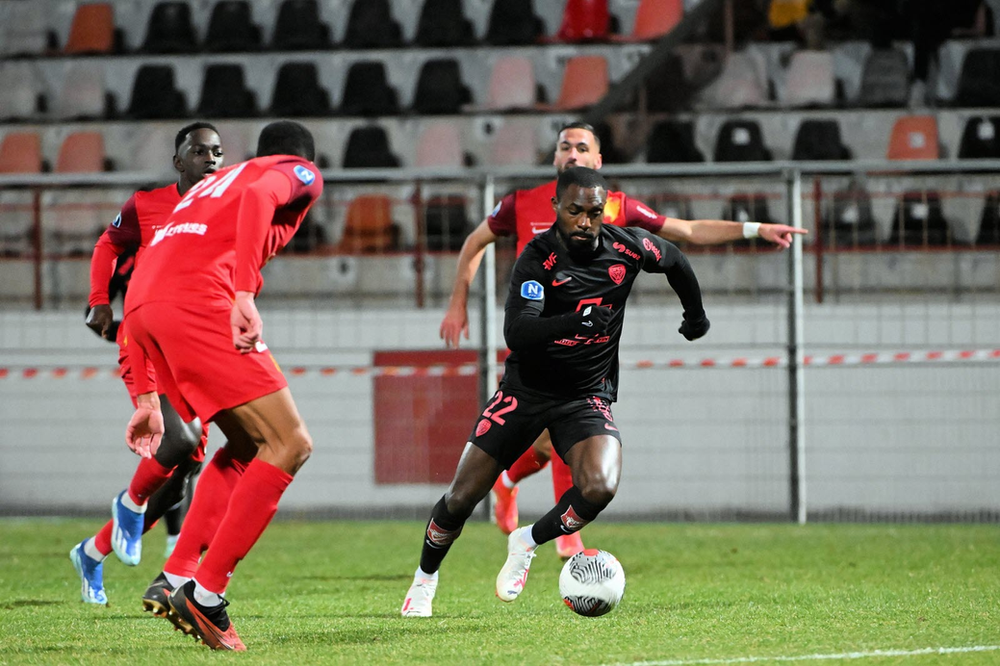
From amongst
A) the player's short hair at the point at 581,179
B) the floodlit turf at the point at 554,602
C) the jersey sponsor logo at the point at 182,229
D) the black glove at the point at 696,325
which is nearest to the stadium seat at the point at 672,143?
the floodlit turf at the point at 554,602

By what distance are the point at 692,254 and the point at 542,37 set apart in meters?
4.99

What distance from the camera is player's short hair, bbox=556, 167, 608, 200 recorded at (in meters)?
5.26

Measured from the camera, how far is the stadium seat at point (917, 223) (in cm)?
1052

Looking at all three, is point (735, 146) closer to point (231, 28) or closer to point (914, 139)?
point (914, 139)

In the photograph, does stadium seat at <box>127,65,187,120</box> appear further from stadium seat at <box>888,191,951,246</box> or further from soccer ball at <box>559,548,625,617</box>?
soccer ball at <box>559,548,625,617</box>

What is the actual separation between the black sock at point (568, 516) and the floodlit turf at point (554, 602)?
1.15ft

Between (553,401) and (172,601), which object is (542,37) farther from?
(172,601)

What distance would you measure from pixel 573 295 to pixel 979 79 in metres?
9.99

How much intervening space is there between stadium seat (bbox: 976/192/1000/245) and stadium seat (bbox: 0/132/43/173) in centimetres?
978

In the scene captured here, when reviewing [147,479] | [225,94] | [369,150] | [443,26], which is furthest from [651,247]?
[225,94]

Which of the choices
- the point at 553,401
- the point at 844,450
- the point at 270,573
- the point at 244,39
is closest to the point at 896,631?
the point at 553,401

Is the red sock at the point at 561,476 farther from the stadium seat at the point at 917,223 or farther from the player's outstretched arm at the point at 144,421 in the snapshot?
the stadium seat at the point at 917,223

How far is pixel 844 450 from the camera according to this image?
34.0 feet

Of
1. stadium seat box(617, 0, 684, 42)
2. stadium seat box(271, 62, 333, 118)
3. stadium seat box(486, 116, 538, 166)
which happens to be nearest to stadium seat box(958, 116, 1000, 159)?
stadium seat box(617, 0, 684, 42)
